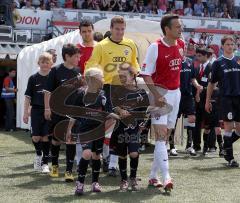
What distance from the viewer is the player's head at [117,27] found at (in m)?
7.48

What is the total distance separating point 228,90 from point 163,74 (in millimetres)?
2371

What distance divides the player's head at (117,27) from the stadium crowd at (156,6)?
46.1ft

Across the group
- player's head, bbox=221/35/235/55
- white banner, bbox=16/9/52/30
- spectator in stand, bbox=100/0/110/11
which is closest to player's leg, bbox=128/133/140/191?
player's head, bbox=221/35/235/55

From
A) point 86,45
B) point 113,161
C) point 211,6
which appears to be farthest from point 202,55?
point 211,6

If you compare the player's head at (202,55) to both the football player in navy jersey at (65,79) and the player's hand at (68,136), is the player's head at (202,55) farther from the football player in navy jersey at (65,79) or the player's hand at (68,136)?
the player's hand at (68,136)

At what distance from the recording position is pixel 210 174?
8406 mm

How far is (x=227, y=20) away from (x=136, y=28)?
37.3ft

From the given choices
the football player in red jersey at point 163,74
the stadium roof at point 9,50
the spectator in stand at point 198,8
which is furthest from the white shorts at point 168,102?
the spectator in stand at point 198,8

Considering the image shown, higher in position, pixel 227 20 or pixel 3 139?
pixel 227 20

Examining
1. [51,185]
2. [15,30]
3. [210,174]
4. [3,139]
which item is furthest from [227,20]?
[51,185]

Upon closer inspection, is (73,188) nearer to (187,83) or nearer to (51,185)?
(51,185)

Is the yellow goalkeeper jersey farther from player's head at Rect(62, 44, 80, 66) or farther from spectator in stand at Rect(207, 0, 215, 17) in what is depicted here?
spectator in stand at Rect(207, 0, 215, 17)

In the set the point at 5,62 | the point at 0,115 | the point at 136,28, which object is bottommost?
the point at 0,115

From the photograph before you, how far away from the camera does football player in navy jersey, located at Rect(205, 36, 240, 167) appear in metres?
9.12
